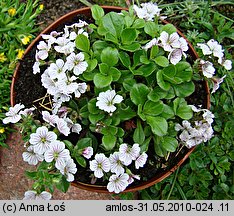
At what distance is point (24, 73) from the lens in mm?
1500

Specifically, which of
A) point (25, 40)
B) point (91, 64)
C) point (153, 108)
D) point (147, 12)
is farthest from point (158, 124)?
point (25, 40)

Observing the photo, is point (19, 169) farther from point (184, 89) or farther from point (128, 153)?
point (184, 89)

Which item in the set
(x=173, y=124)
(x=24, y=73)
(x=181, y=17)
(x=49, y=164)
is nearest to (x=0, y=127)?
(x=24, y=73)

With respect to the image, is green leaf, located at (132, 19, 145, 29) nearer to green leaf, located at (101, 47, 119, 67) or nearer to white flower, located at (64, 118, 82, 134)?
green leaf, located at (101, 47, 119, 67)

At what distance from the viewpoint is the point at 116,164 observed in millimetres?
1246

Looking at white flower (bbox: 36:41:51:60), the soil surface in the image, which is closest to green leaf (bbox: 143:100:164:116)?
white flower (bbox: 36:41:51:60)

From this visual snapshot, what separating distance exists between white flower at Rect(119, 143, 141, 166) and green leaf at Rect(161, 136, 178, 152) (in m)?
0.10

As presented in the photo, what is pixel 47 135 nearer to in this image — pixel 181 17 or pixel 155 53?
pixel 155 53

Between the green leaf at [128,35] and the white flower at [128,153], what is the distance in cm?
30

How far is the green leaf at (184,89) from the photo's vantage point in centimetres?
131

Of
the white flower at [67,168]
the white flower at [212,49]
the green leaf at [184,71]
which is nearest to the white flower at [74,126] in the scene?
the white flower at [67,168]

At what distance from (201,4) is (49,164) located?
0.95 m

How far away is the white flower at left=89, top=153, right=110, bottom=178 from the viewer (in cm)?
123

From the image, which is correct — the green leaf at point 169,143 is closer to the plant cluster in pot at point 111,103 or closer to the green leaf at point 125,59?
the plant cluster in pot at point 111,103
